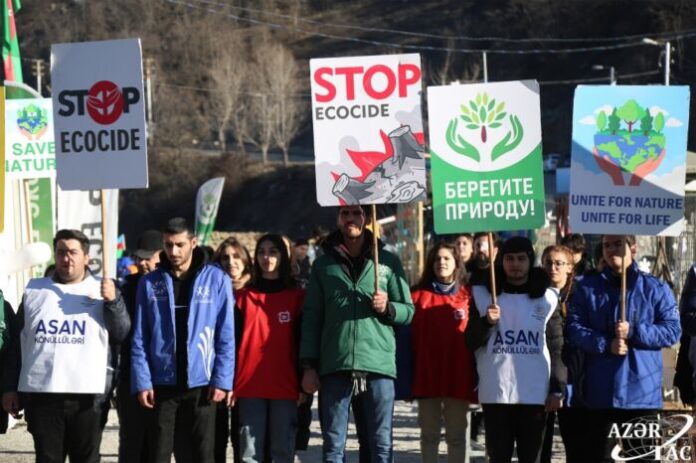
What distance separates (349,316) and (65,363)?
1.74 m

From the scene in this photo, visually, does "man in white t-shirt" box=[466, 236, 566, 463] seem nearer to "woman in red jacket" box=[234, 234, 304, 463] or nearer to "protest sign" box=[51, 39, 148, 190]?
"woman in red jacket" box=[234, 234, 304, 463]

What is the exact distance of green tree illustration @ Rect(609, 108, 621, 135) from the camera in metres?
9.05

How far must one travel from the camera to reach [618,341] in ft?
28.5

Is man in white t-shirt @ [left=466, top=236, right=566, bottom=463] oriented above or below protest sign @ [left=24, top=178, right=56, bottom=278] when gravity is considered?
below

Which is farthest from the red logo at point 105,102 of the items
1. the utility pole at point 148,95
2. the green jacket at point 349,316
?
the utility pole at point 148,95

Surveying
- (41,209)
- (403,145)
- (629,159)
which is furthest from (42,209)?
(629,159)

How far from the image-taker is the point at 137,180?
8.87 metres

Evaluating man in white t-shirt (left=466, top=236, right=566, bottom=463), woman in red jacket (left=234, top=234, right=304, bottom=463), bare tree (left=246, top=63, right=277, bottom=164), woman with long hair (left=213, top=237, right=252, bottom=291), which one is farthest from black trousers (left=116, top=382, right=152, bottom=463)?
bare tree (left=246, top=63, right=277, bottom=164)

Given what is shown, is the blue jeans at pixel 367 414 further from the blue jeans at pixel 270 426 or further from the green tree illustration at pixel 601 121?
the green tree illustration at pixel 601 121

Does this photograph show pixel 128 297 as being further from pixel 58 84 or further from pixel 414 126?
pixel 414 126

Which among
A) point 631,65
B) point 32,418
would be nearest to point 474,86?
point 32,418

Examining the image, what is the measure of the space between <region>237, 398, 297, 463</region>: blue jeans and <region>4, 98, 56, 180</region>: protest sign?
4.91m

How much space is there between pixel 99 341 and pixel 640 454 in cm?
337

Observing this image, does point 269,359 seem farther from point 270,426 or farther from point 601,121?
point 601,121
